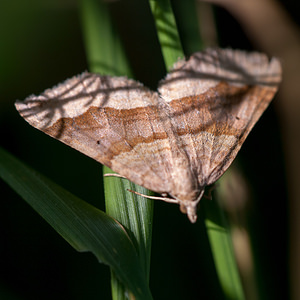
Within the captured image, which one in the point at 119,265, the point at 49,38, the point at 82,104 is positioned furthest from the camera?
the point at 49,38

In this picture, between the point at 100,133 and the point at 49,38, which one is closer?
the point at 100,133

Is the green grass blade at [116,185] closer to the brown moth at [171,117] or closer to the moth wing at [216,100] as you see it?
the brown moth at [171,117]

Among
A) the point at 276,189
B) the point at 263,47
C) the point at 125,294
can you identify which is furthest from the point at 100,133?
the point at 263,47

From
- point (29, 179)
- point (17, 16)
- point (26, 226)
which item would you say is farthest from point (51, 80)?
point (29, 179)

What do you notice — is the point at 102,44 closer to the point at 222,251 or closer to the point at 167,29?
the point at 167,29

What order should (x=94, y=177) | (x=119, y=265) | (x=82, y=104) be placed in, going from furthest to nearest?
(x=94, y=177)
(x=82, y=104)
(x=119, y=265)

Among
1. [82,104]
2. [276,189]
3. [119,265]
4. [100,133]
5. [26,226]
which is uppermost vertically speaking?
[82,104]

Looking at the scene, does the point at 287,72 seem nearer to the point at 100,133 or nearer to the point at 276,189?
the point at 276,189

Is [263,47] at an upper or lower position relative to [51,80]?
lower
